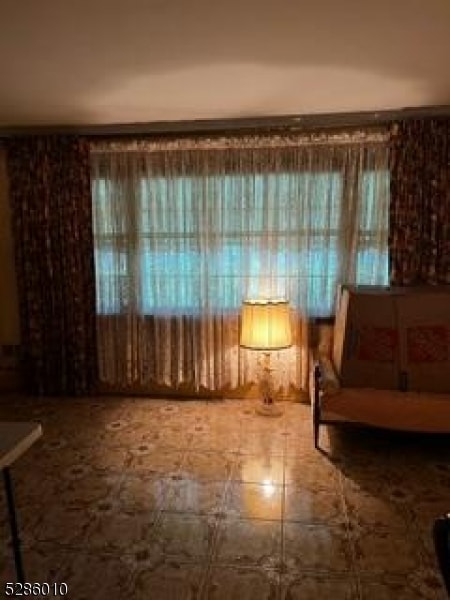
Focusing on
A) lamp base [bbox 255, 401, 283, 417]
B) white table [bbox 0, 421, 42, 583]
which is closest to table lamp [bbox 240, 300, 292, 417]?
lamp base [bbox 255, 401, 283, 417]

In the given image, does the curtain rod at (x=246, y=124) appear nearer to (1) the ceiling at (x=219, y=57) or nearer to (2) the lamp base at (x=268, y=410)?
(1) the ceiling at (x=219, y=57)

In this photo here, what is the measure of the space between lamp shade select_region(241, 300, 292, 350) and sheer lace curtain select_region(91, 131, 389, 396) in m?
0.31

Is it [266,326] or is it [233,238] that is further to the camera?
[233,238]

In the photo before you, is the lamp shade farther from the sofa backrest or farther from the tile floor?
the tile floor

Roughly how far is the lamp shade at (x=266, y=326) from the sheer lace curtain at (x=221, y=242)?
0.31m

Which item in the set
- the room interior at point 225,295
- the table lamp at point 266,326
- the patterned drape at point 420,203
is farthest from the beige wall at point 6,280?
the patterned drape at point 420,203

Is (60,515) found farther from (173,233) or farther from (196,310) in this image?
(173,233)

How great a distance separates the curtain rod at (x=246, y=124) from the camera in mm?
3266

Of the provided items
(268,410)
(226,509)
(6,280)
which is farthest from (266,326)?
(6,280)

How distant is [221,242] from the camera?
146 inches

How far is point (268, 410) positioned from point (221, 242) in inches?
54.9

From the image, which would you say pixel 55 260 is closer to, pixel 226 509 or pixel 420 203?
pixel 226 509

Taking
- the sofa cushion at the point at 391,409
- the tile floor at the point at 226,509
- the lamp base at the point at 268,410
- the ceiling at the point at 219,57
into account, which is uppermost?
the ceiling at the point at 219,57

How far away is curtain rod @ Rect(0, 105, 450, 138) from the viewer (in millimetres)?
3266
